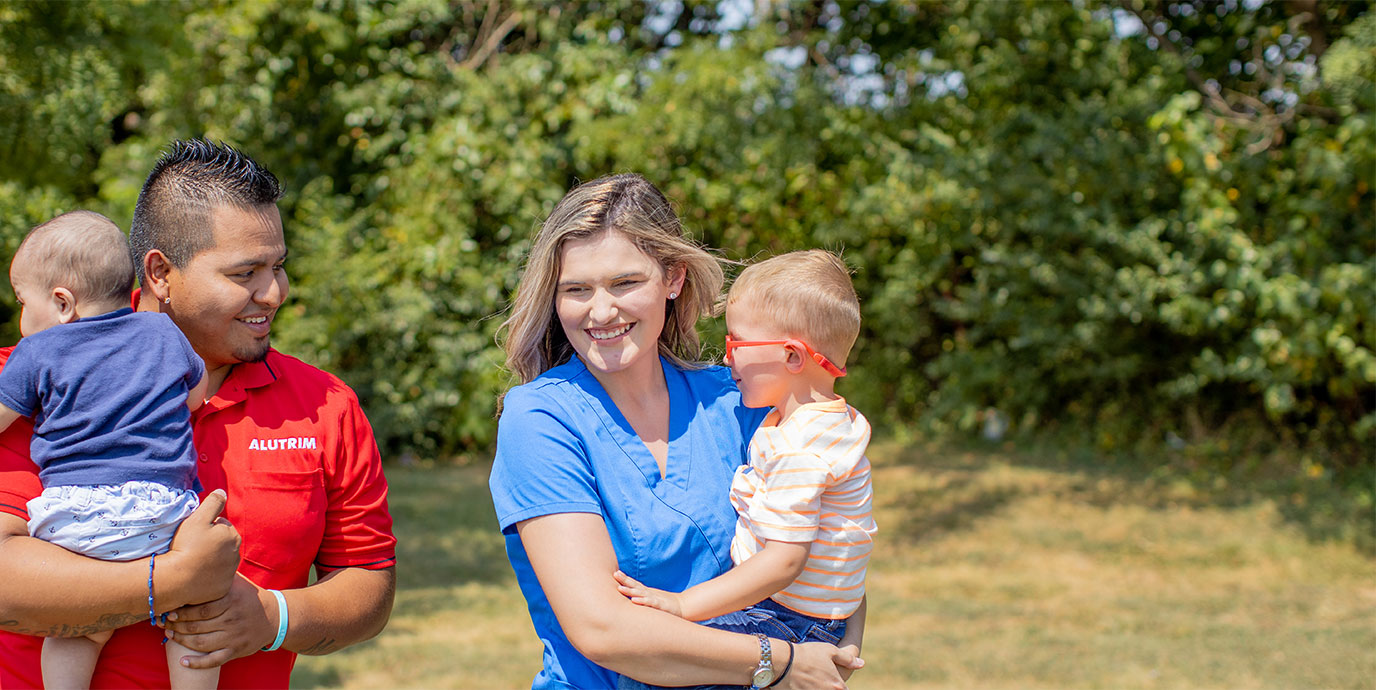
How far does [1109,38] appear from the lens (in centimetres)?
881

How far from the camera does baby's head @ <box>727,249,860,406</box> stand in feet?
7.20

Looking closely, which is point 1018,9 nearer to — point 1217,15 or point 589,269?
point 1217,15

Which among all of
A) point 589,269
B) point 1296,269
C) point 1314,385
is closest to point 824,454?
point 589,269

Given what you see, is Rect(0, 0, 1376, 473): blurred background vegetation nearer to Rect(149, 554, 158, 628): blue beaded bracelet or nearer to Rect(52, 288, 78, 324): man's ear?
Rect(52, 288, 78, 324): man's ear

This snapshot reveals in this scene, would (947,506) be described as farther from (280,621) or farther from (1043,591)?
(280,621)

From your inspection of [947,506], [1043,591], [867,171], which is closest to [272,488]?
[1043,591]

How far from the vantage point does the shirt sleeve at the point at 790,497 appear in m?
2.02

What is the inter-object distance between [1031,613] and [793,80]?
5064 mm

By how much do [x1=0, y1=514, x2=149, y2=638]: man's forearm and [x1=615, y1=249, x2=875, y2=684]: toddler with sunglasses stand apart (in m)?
0.88

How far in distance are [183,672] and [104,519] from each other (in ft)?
0.98

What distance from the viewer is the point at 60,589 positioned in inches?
72.6

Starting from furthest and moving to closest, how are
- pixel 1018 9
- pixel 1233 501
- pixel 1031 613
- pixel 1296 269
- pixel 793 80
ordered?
1. pixel 793 80
2. pixel 1018 9
3. pixel 1233 501
4. pixel 1296 269
5. pixel 1031 613

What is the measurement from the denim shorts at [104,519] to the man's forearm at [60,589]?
23 millimetres

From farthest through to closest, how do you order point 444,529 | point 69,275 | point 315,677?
point 444,529 → point 315,677 → point 69,275
